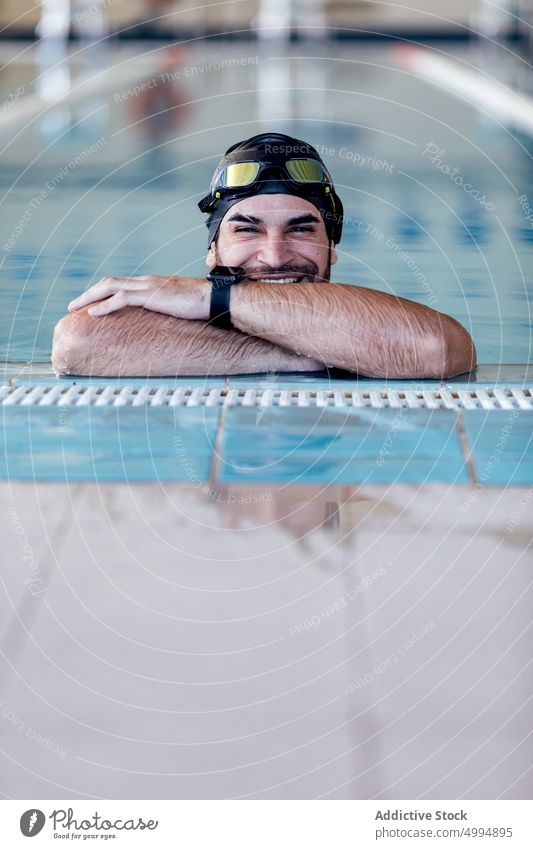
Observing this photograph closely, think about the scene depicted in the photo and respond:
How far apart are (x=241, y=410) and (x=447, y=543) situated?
820 mm

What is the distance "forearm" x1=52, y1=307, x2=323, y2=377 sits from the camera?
266 centimetres

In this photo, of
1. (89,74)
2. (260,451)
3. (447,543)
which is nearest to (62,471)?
(260,451)

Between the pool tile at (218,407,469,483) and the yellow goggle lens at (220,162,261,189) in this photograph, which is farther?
the yellow goggle lens at (220,162,261,189)

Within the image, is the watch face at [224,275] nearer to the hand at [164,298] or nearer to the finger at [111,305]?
the hand at [164,298]

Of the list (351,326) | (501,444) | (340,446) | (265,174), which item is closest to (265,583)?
(340,446)

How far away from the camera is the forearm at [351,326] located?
262 cm

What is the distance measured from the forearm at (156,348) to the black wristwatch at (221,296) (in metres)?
0.03

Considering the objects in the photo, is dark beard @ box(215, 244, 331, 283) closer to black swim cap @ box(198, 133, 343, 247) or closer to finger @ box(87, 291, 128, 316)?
black swim cap @ box(198, 133, 343, 247)

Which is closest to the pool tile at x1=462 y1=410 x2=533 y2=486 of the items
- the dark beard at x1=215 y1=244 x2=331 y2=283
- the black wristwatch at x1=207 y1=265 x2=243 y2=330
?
the black wristwatch at x1=207 y1=265 x2=243 y2=330

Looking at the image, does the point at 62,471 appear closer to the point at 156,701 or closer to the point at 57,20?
the point at 156,701

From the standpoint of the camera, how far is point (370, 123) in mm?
7879

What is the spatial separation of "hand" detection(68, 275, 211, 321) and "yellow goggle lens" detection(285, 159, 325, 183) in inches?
17.1
